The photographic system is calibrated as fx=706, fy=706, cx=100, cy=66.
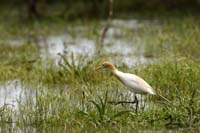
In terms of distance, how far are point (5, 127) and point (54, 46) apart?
675 centimetres

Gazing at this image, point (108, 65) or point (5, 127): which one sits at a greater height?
point (108, 65)

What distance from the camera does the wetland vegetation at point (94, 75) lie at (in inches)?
295

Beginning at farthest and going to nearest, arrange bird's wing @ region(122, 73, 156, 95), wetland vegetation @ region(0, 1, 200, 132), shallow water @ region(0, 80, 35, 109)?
shallow water @ region(0, 80, 35, 109) < bird's wing @ region(122, 73, 156, 95) < wetland vegetation @ region(0, 1, 200, 132)

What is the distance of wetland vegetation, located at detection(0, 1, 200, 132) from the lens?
7488 mm

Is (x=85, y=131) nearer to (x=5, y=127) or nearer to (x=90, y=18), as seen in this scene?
(x=5, y=127)

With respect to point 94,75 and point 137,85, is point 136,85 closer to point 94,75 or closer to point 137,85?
point 137,85

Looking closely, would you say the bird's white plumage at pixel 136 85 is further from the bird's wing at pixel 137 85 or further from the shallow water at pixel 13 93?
the shallow water at pixel 13 93

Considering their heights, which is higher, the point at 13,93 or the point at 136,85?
the point at 136,85

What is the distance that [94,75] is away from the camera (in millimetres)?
10102

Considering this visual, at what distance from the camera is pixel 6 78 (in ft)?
35.3

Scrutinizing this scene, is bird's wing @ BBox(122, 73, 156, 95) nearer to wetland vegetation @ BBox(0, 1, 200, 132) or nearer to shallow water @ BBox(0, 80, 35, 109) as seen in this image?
wetland vegetation @ BBox(0, 1, 200, 132)

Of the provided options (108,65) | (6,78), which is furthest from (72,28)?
(108,65)

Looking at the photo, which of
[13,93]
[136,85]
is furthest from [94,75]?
[136,85]

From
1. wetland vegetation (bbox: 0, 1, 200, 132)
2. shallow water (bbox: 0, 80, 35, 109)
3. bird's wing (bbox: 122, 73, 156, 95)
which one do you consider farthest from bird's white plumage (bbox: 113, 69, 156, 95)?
shallow water (bbox: 0, 80, 35, 109)
